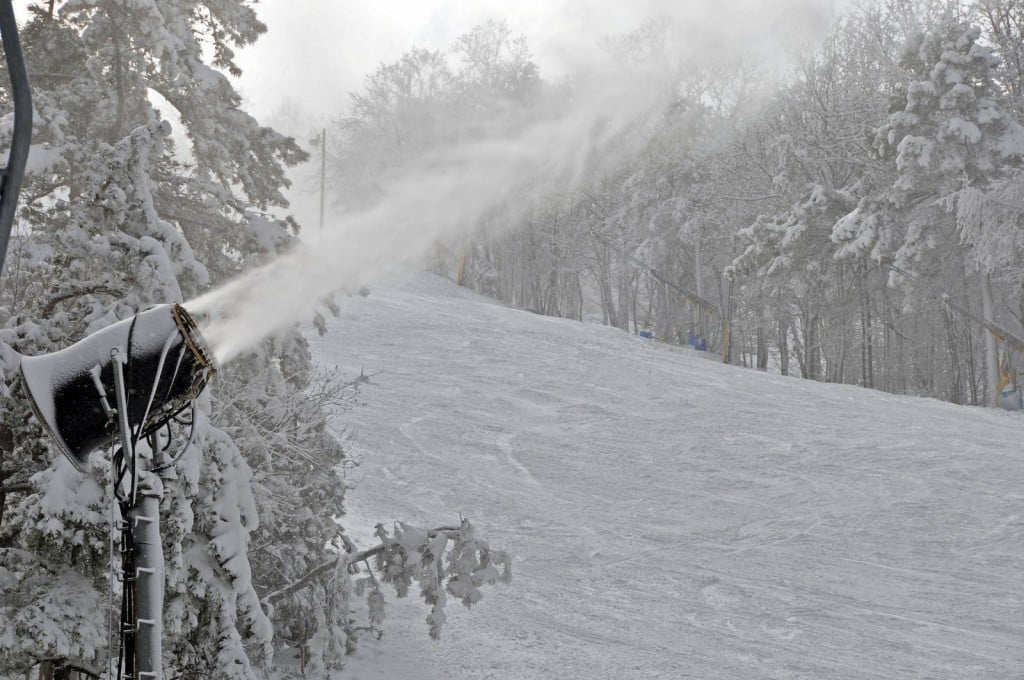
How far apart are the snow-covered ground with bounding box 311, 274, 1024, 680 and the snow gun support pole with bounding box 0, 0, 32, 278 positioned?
31.6ft

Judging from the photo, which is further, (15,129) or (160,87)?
(160,87)

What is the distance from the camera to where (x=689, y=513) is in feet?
62.8

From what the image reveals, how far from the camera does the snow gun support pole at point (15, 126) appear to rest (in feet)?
10.7

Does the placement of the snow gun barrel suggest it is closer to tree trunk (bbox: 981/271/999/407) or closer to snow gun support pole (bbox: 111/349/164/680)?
snow gun support pole (bbox: 111/349/164/680)

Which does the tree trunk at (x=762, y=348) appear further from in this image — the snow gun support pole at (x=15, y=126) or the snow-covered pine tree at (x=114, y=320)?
the snow gun support pole at (x=15, y=126)

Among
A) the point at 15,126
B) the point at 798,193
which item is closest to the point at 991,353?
the point at 798,193

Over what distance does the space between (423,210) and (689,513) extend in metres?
7.31

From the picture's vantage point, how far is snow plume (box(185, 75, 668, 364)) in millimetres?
9273

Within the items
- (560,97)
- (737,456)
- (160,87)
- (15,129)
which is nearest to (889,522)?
(737,456)

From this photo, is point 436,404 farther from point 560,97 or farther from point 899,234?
point 560,97

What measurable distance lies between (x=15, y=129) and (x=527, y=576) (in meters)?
13.4

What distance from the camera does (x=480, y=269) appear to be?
64.2 meters

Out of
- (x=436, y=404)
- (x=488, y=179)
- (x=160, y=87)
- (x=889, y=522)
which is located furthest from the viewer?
(x=488, y=179)

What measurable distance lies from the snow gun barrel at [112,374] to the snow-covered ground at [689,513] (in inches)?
331
